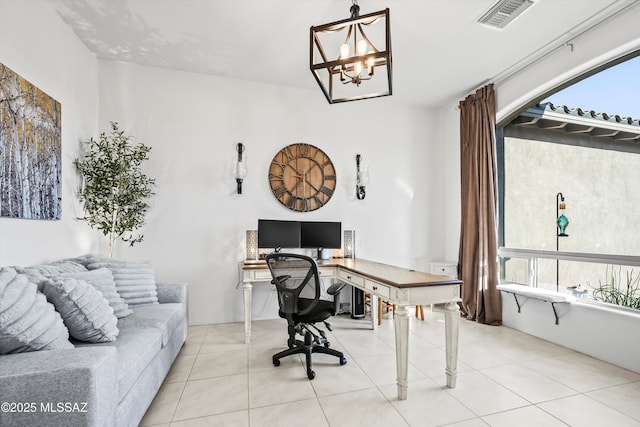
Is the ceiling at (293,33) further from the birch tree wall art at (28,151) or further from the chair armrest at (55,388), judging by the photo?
the chair armrest at (55,388)

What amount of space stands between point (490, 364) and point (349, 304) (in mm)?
1906

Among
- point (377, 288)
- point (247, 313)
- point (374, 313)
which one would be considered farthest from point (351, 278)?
point (247, 313)

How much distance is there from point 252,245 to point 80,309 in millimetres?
2184

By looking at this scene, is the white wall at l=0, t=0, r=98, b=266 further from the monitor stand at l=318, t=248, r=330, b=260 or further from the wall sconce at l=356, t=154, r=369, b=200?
the wall sconce at l=356, t=154, r=369, b=200

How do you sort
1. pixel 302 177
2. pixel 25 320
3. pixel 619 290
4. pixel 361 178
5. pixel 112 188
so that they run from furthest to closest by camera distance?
pixel 361 178 → pixel 302 177 → pixel 112 188 → pixel 619 290 → pixel 25 320

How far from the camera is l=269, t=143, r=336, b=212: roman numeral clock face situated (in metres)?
4.05

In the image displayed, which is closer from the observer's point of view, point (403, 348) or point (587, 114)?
point (403, 348)

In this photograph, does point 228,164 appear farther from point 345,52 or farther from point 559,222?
point 559,222

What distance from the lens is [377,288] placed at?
7.89 ft

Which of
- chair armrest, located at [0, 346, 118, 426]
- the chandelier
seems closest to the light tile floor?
chair armrest, located at [0, 346, 118, 426]

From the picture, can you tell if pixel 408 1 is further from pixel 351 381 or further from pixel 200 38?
pixel 351 381

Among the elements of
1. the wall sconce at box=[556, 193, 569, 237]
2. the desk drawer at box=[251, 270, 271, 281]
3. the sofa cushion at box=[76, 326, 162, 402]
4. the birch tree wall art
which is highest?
the birch tree wall art

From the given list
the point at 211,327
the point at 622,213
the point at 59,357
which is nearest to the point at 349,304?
the point at 211,327

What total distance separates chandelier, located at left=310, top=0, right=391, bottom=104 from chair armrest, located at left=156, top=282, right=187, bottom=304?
2.26 meters
